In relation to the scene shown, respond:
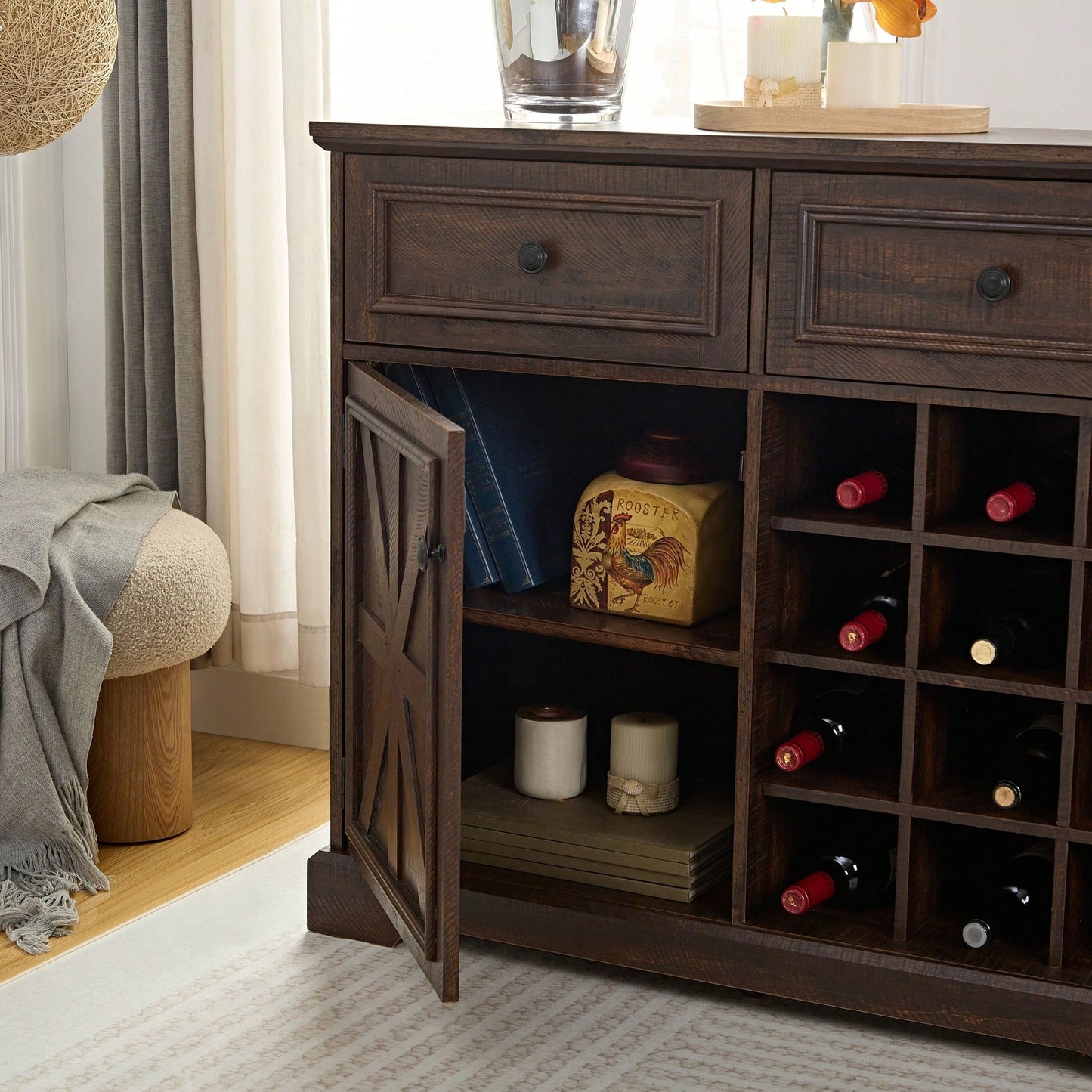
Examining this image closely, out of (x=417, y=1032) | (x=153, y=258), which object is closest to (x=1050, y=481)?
(x=417, y=1032)

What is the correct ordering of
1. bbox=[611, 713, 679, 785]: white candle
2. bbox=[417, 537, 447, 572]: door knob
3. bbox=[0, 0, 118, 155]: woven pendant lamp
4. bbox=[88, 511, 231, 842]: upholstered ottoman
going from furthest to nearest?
bbox=[88, 511, 231, 842]: upholstered ottoman → bbox=[0, 0, 118, 155]: woven pendant lamp → bbox=[611, 713, 679, 785]: white candle → bbox=[417, 537, 447, 572]: door knob

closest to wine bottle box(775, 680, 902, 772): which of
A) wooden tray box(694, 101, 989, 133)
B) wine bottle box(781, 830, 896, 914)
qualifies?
Answer: wine bottle box(781, 830, 896, 914)

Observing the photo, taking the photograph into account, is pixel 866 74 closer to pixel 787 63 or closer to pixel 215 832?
pixel 787 63

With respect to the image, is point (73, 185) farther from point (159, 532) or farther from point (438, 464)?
point (438, 464)

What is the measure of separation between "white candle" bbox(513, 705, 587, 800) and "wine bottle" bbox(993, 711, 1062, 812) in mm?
536

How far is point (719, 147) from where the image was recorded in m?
1.56

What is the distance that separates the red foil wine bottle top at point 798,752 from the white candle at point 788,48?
2.38 ft

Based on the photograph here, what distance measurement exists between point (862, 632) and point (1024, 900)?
0.35 m

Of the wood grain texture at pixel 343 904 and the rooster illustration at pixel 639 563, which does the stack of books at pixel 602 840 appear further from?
the rooster illustration at pixel 639 563

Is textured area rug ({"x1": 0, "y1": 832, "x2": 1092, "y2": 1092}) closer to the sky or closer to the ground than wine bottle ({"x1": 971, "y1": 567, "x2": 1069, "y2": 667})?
closer to the ground

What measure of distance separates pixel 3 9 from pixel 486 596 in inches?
38.9

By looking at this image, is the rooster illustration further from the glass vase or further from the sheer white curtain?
the sheer white curtain

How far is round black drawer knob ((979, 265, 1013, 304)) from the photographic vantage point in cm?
150

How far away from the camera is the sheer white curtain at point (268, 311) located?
2.44m
